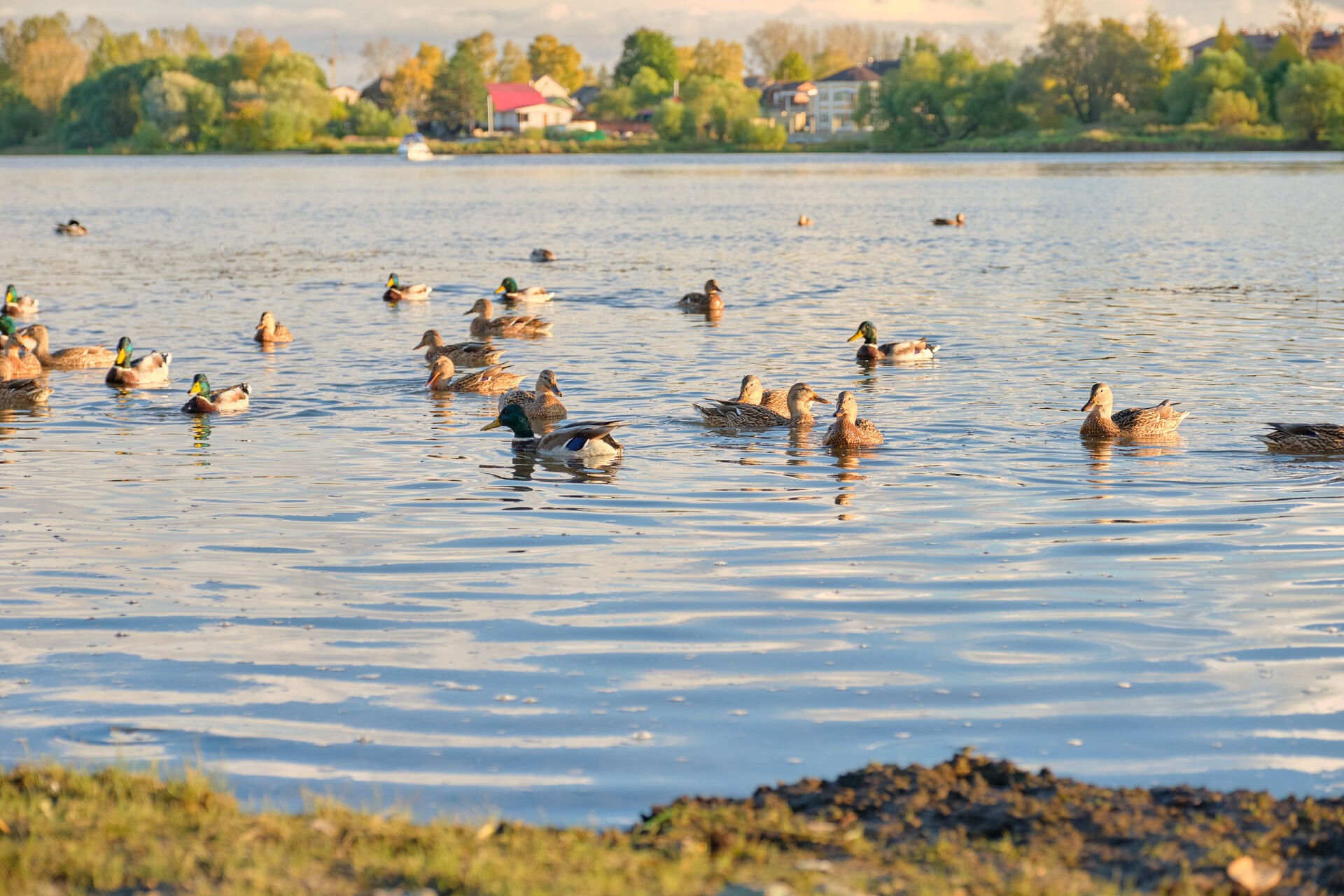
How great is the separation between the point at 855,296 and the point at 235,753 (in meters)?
23.8

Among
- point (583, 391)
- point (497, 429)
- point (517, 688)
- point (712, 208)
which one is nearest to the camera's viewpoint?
point (517, 688)

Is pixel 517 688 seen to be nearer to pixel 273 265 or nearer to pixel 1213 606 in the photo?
pixel 1213 606

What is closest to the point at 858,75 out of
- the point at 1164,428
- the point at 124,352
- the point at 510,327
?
the point at 510,327

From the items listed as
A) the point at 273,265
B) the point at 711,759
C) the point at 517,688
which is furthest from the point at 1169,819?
the point at 273,265

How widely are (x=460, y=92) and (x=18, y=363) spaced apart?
546 ft

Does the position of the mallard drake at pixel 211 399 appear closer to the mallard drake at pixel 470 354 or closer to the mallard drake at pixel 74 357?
the mallard drake at pixel 470 354

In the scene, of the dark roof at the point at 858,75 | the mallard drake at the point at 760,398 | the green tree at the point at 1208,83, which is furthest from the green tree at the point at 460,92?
the mallard drake at the point at 760,398

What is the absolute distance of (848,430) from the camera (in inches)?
569

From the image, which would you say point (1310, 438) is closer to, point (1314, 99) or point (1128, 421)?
point (1128, 421)

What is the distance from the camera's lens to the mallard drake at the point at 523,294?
93.1 feet

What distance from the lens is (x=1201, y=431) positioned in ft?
49.5

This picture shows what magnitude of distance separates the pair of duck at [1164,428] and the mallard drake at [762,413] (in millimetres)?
2682

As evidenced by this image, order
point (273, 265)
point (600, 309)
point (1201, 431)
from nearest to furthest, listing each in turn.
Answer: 1. point (1201, 431)
2. point (600, 309)
3. point (273, 265)

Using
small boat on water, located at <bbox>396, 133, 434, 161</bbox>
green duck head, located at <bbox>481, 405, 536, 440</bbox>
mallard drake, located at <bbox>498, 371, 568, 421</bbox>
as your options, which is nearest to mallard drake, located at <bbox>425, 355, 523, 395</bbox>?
mallard drake, located at <bbox>498, 371, 568, 421</bbox>
